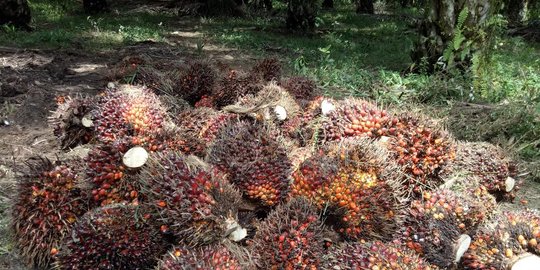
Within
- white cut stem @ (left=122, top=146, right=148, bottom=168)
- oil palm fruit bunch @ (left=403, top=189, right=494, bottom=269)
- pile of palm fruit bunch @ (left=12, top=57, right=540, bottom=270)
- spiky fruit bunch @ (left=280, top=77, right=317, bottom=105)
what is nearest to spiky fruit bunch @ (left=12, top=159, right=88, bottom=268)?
pile of palm fruit bunch @ (left=12, top=57, right=540, bottom=270)

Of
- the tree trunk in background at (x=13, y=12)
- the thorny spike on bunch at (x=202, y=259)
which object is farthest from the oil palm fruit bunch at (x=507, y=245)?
the tree trunk in background at (x=13, y=12)

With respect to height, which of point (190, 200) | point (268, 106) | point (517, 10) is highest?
point (268, 106)

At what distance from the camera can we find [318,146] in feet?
8.46

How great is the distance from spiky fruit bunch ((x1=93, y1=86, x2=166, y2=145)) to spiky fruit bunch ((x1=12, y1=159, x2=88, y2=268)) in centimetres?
31

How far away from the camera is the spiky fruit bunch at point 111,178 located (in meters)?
2.14

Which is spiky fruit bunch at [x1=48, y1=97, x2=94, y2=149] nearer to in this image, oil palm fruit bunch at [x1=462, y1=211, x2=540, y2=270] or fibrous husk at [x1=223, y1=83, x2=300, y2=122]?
fibrous husk at [x1=223, y1=83, x2=300, y2=122]

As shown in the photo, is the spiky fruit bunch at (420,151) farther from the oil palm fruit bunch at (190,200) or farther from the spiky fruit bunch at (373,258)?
the oil palm fruit bunch at (190,200)

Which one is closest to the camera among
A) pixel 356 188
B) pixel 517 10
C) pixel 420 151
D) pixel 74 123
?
pixel 356 188

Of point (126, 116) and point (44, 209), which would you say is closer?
point (44, 209)

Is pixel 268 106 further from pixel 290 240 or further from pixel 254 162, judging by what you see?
pixel 290 240

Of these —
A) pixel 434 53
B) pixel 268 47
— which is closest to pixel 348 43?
pixel 268 47

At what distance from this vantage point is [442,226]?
6.91 ft

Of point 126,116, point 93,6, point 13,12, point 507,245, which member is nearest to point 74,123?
point 126,116

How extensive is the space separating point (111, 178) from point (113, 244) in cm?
32
